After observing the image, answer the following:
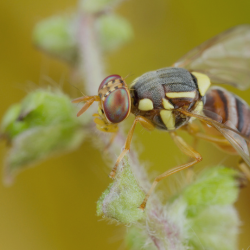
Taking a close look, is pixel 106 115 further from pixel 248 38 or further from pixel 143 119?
pixel 248 38

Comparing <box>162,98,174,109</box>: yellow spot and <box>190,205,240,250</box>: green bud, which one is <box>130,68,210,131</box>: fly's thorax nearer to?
<box>162,98,174,109</box>: yellow spot

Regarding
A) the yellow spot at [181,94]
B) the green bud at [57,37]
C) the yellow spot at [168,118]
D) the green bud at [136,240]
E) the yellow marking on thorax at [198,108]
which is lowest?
the green bud at [136,240]

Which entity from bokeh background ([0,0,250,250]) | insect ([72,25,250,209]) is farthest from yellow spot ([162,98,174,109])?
bokeh background ([0,0,250,250])

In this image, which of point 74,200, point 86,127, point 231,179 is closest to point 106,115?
point 86,127

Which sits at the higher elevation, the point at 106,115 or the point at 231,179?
the point at 106,115

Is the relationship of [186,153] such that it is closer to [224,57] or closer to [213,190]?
[213,190]

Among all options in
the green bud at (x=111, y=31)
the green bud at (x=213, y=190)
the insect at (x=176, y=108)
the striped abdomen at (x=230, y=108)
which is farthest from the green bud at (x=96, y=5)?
the green bud at (x=213, y=190)

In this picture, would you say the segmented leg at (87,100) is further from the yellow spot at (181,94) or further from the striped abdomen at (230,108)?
the striped abdomen at (230,108)
